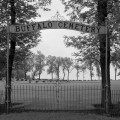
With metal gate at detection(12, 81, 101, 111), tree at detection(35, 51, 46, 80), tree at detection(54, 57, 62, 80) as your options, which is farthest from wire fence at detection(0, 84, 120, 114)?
tree at detection(54, 57, 62, 80)

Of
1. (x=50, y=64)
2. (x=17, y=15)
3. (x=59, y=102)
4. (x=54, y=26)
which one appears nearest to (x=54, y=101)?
(x=59, y=102)

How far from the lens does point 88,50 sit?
1336cm

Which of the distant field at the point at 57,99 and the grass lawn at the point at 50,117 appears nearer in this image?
the grass lawn at the point at 50,117

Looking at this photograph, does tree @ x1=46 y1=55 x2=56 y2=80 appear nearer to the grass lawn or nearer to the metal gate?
the metal gate

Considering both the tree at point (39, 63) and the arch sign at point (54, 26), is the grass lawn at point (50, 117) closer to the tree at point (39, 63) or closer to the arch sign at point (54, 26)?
the arch sign at point (54, 26)

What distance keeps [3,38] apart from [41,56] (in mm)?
74345

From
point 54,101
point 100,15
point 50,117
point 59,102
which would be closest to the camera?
point 50,117

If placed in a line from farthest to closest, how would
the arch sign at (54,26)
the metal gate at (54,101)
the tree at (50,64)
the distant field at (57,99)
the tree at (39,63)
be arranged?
1. the tree at (50,64)
2. the tree at (39,63)
3. the distant field at (57,99)
4. the metal gate at (54,101)
5. the arch sign at (54,26)

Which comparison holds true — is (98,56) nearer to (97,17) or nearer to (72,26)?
(97,17)

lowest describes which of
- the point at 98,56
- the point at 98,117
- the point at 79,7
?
the point at 98,117

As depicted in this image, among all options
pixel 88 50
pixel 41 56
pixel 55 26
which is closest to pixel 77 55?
pixel 88 50

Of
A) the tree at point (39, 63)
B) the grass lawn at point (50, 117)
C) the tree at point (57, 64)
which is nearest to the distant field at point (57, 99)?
the grass lawn at point (50, 117)

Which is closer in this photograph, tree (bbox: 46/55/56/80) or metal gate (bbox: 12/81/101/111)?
metal gate (bbox: 12/81/101/111)

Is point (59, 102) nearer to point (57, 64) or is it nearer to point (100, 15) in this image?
point (100, 15)
